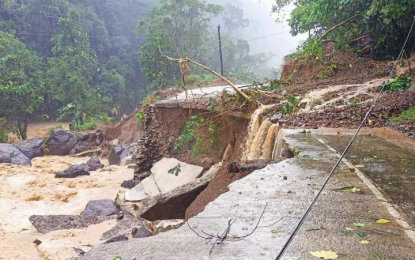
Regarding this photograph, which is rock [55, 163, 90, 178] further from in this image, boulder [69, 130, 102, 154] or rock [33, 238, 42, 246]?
rock [33, 238, 42, 246]

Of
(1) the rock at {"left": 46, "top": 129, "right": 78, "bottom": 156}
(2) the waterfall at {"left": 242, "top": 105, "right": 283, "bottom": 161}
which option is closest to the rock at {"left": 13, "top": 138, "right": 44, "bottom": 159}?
(1) the rock at {"left": 46, "top": 129, "right": 78, "bottom": 156}

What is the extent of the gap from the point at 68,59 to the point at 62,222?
22.8 m

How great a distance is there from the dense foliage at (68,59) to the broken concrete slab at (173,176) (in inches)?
691

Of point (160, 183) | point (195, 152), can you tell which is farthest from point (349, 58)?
point (160, 183)

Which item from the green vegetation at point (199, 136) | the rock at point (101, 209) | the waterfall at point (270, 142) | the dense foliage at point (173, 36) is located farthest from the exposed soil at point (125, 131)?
the waterfall at point (270, 142)

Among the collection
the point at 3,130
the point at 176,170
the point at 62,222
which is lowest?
the point at 62,222

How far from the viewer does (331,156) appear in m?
4.58

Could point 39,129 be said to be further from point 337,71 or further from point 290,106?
point 290,106

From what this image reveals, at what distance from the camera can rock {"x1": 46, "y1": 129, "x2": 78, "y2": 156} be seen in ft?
72.0

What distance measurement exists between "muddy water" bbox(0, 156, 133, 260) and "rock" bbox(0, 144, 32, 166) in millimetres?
616

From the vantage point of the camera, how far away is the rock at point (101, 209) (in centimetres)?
943

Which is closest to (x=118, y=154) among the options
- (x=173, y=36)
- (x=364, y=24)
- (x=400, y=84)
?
(x=364, y=24)

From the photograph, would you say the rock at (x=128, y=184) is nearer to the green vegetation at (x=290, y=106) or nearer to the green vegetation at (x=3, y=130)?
the green vegetation at (x=290, y=106)

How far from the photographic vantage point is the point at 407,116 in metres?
6.97
